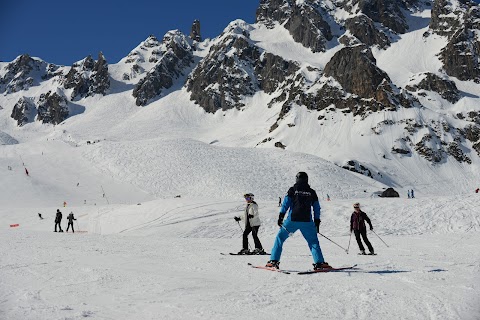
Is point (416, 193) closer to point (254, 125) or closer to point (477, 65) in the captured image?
point (254, 125)

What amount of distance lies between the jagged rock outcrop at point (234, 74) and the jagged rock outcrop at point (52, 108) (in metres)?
54.3

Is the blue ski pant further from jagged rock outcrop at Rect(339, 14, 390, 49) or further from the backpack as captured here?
jagged rock outcrop at Rect(339, 14, 390, 49)

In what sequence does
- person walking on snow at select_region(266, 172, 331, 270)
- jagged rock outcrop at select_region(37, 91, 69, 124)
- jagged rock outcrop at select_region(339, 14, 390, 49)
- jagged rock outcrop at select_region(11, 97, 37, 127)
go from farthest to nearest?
jagged rock outcrop at select_region(339, 14, 390, 49)
jagged rock outcrop at select_region(11, 97, 37, 127)
jagged rock outcrop at select_region(37, 91, 69, 124)
person walking on snow at select_region(266, 172, 331, 270)

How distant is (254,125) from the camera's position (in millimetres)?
140750

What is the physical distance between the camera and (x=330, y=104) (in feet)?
372

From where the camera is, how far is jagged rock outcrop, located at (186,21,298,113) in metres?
172

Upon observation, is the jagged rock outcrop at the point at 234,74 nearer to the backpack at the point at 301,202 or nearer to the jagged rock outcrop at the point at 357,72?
the jagged rock outcrop at the point at 357,72

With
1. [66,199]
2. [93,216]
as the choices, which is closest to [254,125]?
[66,199]

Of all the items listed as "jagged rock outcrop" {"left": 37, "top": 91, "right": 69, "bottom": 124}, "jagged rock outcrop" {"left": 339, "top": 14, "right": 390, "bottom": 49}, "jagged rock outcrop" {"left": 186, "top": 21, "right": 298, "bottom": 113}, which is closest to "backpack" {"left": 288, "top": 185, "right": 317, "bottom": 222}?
"jagged rock outcrop" {"left": 186, "top": 21, "right": 298, "bottom": 113}

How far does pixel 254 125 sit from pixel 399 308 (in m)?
136

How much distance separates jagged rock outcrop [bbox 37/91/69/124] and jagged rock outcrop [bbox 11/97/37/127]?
4241mm

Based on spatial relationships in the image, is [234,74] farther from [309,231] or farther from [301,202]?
[309,231]

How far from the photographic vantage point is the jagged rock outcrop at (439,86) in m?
130

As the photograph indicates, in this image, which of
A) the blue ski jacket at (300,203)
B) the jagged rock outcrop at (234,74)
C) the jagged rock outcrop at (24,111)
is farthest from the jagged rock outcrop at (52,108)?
the blue ski jacket at (300,203)
